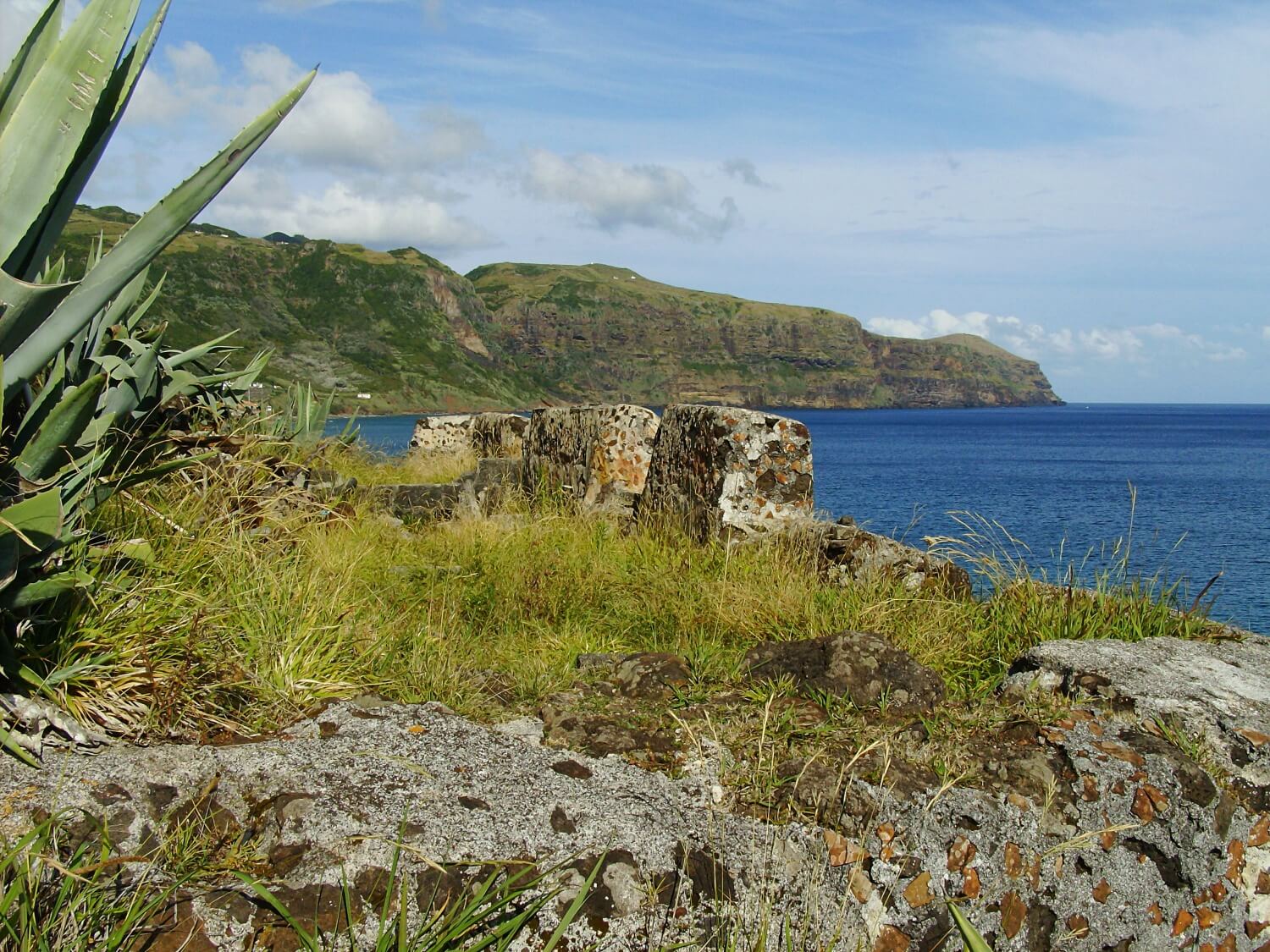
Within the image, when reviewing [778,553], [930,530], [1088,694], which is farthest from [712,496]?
[930,530]

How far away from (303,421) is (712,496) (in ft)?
16.1

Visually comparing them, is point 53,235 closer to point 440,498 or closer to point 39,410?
point 39,410

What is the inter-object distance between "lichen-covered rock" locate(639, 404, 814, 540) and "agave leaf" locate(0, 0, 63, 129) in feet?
15.1

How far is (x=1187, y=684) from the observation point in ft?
12.6

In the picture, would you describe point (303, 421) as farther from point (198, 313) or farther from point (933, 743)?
point (198, 313)

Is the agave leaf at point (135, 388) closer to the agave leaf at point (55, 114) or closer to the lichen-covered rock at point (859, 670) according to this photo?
the agave leaf at point (55, 114)

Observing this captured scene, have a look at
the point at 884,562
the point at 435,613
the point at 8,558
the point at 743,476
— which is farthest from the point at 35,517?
the point at 743,476

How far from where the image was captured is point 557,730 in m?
3.55

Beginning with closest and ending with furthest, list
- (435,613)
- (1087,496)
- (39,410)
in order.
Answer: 1. (39,410)
2. (435,613)
3. (1087,496)

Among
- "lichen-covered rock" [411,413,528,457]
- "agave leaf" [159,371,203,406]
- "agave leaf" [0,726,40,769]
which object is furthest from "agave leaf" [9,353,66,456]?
"lichen-covered rock" [411,413,528,457]

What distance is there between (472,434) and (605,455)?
5403 mm

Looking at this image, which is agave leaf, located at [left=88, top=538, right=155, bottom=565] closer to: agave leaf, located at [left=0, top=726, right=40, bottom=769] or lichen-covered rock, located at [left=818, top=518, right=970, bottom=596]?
agave leaf, located at [left=0, top=726, right=40, bottom=769]

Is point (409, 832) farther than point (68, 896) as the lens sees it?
Yes

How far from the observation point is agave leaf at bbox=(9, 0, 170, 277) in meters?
2.93
